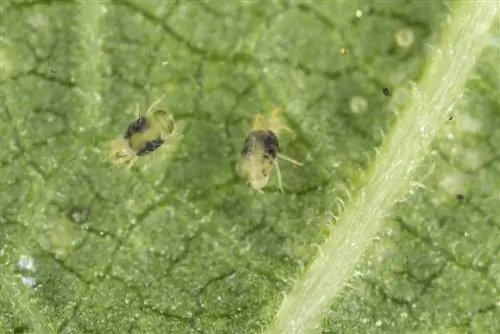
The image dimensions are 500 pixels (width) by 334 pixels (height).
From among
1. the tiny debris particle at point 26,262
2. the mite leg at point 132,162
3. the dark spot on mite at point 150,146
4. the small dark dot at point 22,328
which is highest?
the dark spot on mite at point 150,146

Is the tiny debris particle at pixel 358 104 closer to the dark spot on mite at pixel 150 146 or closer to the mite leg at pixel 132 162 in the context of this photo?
the dark spot on mite at pixel 150 146

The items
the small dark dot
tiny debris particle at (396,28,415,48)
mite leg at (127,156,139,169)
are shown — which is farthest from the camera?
the small dark dot

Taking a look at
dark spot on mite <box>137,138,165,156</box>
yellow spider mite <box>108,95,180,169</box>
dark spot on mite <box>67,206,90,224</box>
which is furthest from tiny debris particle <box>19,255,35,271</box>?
dark spot on mite <box>137,138,165,156</box>

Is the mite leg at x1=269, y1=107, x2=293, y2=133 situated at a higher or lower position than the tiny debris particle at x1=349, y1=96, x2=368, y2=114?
lower

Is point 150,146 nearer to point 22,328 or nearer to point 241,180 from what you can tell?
point 241,180

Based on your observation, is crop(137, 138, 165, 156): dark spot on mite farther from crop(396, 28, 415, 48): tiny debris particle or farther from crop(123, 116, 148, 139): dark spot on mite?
crop(396, 28, 415, 48): tiny debris particle

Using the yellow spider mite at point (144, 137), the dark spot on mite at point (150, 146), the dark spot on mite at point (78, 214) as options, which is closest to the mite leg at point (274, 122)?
the yellow spider mite at point (144, 137)
